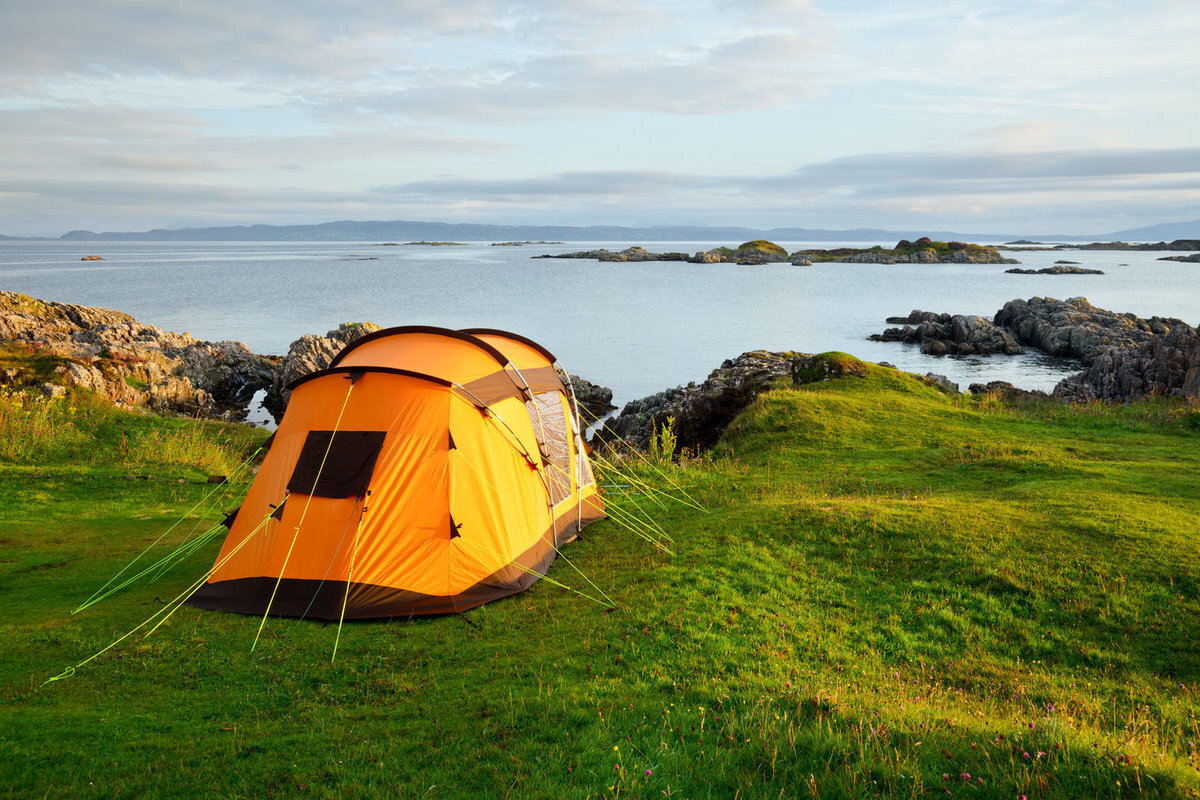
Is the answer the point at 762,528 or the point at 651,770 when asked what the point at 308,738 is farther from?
the point at 762,528

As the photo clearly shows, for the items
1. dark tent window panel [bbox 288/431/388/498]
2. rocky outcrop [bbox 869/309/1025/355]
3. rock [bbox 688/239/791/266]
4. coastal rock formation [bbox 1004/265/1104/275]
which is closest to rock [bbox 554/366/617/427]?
dark tent window panel [bbox 288/431/388/498]

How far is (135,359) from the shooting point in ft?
103

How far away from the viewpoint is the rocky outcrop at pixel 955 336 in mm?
55156

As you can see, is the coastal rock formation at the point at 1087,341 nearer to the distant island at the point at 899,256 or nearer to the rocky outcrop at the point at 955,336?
the rocky outcrop at the point at 955,336

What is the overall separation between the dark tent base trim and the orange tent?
2 cm

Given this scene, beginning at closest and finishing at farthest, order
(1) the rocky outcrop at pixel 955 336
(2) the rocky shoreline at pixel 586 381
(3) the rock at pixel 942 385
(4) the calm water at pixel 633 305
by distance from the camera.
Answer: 1. (2) the rocky shoreline at pixel 586 381
2. (3) the rock at pixel 942 385
3. (4) the calm water at pixel 633 305
4. (1) the rocky outcrop at pixel 955 336

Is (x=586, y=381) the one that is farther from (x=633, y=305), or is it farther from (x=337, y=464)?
(x=633, y=305)

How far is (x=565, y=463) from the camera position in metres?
12.8

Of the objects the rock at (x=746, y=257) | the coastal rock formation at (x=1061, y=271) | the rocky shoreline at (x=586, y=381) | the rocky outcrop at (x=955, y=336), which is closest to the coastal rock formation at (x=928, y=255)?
the rock at (x=746, y=257)

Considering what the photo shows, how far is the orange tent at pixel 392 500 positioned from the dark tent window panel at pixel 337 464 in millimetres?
15

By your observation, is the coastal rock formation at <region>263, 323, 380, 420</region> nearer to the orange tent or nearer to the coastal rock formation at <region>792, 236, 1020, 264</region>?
the orange tent

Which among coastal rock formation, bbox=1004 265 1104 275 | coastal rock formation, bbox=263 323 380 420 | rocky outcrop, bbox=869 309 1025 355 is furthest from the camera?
coastal rock formation, bbox=1004 265 1104 275

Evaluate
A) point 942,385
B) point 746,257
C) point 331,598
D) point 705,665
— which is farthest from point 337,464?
point 746,257

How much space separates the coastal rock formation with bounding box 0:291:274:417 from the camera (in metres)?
26.5
